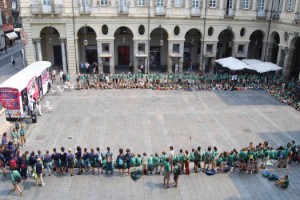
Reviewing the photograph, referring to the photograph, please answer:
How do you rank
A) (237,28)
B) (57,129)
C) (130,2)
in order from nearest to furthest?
(57,129) < (130,2) < (237,28)

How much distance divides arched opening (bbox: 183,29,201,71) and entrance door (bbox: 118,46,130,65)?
8004 mm

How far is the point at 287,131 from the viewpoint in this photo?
24625 mm

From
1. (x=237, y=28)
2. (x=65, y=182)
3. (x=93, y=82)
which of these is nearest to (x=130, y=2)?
(x=93, y=82)

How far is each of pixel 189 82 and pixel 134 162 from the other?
18.7 metres

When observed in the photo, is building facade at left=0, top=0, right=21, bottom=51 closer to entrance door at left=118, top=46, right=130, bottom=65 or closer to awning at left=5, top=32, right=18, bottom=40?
awning at left=5, top=32, right=18, bottom=40

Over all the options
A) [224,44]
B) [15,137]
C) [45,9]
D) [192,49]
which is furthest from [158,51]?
[15,137]

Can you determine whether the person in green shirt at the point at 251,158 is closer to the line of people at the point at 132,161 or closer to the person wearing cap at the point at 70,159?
the line of people at the point at 132,161

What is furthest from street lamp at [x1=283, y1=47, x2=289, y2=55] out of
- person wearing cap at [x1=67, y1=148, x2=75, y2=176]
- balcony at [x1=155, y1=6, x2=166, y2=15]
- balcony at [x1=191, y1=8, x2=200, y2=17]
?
person wearing cap at [x1=67, y1=148, x2=75, y2=176]

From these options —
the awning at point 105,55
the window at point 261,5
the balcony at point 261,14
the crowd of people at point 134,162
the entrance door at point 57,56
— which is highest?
the window at point 261,5

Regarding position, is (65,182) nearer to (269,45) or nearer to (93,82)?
(93,82)

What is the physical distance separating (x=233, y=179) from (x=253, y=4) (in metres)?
A: 28.1

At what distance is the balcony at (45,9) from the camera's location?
35.9 meters

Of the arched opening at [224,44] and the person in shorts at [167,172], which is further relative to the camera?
the arched opening at [224,44]

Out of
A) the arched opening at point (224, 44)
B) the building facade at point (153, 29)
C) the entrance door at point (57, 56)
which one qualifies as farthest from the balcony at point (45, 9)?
the arched opening at point (224, 44)
